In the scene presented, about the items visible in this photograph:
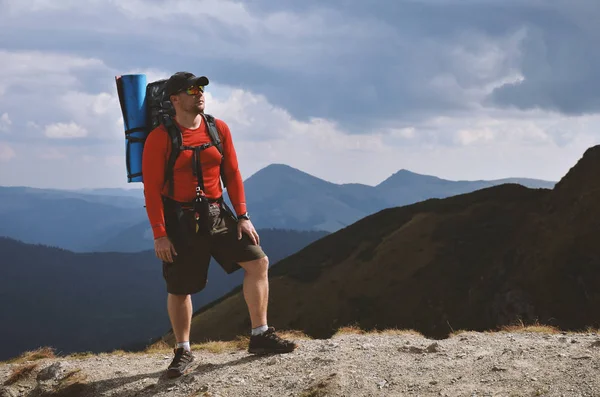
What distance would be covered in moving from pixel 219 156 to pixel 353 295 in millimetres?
55241

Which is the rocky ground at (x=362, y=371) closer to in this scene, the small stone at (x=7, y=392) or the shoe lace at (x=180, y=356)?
the small stone at (x=7, y=392)

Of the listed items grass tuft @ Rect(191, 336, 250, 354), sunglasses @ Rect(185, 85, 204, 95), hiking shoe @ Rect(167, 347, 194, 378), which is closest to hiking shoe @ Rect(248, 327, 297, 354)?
hiking shoe @ Rect(167, 347, 194, 378)

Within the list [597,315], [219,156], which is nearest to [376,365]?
[219,156]

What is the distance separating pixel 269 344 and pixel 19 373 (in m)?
5.06

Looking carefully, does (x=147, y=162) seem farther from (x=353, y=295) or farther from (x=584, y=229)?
(x=353, y=295)

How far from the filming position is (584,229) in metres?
49.4

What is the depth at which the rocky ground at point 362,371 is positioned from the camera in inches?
257

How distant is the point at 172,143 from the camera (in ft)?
23.6

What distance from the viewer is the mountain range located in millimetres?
46500

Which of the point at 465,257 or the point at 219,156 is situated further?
the point at 465,257

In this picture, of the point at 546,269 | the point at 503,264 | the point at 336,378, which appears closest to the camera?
the point at 336,378

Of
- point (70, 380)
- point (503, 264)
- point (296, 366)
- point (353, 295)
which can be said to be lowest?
point (353, 295)

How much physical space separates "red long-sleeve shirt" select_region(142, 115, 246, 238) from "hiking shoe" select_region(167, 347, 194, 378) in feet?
6.91

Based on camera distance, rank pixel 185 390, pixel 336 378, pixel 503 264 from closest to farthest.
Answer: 1. pixel 336 378
2. pixel 185 390
3. pixel 503 264
